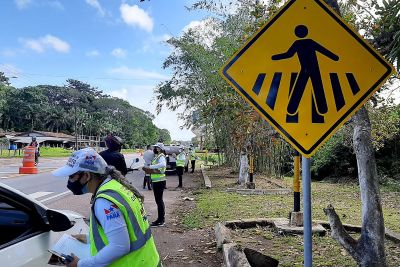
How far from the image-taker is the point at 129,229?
2.54 meters

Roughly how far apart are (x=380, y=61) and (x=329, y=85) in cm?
33

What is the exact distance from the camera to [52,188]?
14594 mm

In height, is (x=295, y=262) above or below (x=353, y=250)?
below

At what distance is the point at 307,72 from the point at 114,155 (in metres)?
5.29

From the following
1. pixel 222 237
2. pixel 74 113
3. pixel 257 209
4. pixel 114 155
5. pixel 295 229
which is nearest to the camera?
pixel 222 237

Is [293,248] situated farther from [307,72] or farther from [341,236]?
[307,72]

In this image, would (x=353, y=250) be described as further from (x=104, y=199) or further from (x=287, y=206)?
(x=287, y=206)

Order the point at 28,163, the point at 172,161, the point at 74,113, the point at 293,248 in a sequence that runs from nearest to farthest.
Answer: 1. the point at 293,248
2. the point at 28,163
3. the point at 172,161
4. the point at 74,113

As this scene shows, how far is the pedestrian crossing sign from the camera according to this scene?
2590 mm

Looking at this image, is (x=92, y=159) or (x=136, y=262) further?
(x=92, y=159)

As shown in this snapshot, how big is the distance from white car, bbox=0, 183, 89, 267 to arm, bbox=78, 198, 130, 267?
0.68 meters

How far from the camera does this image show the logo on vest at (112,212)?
8.13ft

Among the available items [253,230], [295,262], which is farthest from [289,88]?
[253,230]

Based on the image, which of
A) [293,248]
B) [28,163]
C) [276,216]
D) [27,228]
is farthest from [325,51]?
[28,163]
